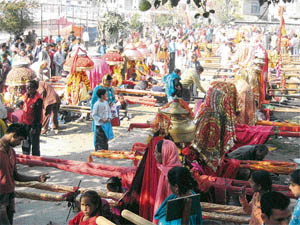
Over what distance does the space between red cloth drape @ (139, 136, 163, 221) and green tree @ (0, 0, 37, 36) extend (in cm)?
1629

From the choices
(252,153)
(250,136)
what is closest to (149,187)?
(252,153)

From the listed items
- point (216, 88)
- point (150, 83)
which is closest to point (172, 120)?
point (216, 88)

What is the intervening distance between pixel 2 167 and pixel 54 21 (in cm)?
2491

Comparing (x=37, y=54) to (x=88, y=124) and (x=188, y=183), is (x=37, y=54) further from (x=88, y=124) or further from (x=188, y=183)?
(x=188, y=183)

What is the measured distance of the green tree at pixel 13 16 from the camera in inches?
749

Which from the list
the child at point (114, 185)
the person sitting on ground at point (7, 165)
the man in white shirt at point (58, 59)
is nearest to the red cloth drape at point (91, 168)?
the child at point (114, 185)

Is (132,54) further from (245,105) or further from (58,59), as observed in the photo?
(245,105)

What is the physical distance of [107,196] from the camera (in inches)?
181

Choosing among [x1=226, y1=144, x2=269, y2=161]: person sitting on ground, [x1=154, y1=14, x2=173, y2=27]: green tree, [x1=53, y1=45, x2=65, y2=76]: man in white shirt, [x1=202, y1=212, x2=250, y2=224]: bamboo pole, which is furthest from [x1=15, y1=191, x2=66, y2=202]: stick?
[x1=154, y1=14, x2=173, y2=27]: green tree

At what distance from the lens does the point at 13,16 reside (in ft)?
63.6

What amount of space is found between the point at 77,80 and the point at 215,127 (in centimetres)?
543

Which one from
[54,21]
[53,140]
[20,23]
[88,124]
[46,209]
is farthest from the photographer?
[54,21]

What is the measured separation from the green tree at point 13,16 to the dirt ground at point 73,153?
10142mm

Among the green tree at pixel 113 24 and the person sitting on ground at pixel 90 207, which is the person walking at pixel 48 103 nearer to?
the person sitting on ground at pixel 90 207
